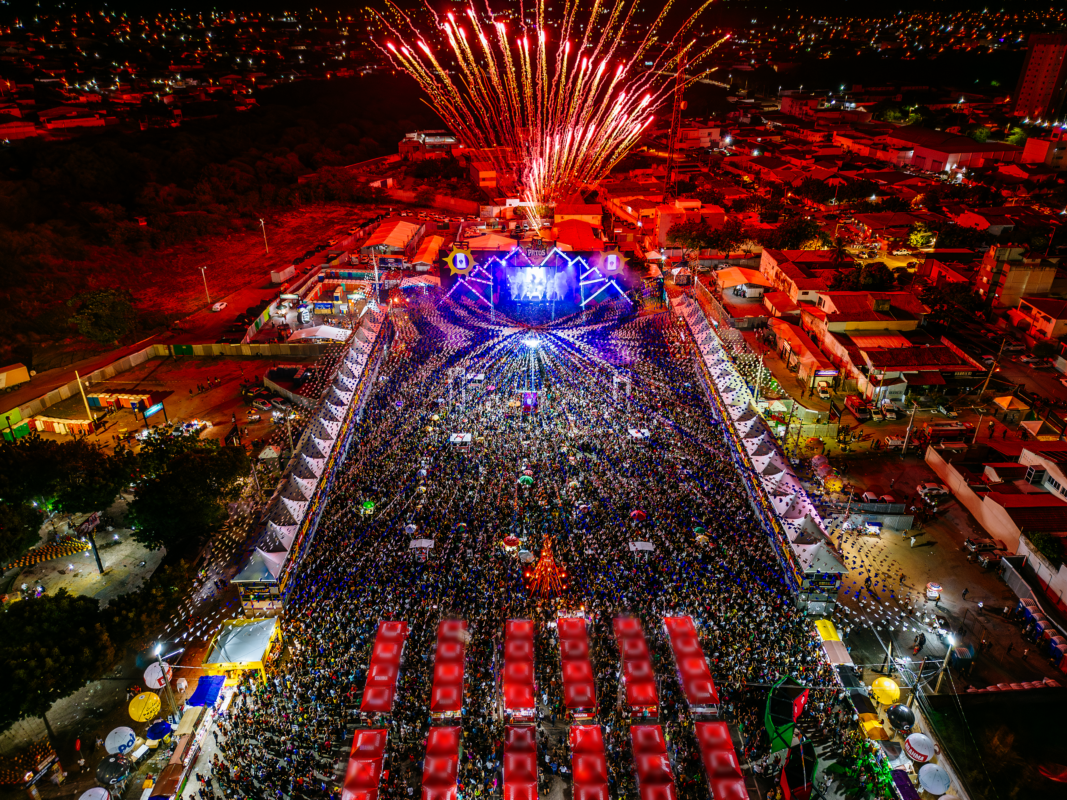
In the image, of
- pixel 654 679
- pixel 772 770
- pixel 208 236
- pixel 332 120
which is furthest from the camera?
pixel 332 120

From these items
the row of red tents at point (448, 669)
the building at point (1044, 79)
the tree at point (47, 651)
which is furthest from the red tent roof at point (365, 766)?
the building at point (1044, 79)

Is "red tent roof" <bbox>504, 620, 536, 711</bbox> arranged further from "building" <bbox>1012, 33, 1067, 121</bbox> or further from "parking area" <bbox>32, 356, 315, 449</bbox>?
"building" <bbox>1012, 33, 1067, 121</bbox>

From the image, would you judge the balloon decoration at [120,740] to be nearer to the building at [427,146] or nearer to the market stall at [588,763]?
the market stall at [588,763]

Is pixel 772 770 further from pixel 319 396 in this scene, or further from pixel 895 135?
pixel 895 135

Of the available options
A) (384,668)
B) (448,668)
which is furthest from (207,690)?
(448,668)

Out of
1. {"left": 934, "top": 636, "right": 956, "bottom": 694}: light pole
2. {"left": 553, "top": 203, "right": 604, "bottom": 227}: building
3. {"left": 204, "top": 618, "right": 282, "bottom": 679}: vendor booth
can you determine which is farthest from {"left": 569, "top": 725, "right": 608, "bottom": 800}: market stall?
{"left": 553, "top": 203, "right": 604, "bottom": 227}: building

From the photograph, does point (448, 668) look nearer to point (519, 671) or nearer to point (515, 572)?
point (519, 671)

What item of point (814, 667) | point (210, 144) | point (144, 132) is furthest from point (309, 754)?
point (144, 132)
